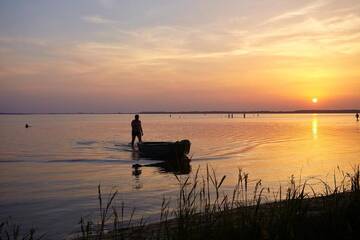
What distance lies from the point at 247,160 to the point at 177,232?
69.7 feet

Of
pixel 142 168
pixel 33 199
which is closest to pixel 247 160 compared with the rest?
pixel 142 168

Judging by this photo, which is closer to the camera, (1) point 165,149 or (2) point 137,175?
(2) point 137,175

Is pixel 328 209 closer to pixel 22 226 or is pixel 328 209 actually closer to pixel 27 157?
pixel 22 226

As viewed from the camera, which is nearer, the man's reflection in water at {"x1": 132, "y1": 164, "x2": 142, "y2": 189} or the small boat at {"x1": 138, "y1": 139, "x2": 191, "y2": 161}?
the man's reflection in water at {"x1": 132, "y1": 164, "x2": 142, "y2": 189}

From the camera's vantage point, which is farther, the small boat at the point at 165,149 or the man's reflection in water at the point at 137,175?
the small boat at the point at 165,149

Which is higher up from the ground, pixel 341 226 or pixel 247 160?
pixel 341 226

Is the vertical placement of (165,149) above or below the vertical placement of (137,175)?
above

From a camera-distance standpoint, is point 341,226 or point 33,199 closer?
point 341,226

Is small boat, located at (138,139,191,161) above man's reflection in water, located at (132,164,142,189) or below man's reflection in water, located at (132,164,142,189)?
above

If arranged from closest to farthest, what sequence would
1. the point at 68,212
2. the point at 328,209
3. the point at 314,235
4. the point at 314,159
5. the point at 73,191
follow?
the point at 314,235, the point at 328,209, the point at 68,212, the point at 73,191, the point at 314,159

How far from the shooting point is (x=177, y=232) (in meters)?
4.84

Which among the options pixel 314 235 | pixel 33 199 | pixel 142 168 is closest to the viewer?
pixel 314 235

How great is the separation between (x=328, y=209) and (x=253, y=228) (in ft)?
5.82

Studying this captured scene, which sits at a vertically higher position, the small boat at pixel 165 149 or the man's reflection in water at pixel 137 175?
the small boat at pixel 165 149
